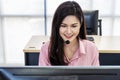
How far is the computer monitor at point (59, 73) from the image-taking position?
61 cm

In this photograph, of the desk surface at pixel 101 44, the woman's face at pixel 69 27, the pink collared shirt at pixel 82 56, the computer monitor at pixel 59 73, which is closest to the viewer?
the computer monitor at pixel 59 73

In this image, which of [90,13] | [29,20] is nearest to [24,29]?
[29,20]

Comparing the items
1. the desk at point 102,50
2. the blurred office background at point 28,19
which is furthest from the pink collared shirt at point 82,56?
the blurred office background at point 28,19

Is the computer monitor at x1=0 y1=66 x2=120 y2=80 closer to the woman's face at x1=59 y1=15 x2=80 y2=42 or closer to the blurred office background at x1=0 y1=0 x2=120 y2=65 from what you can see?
the woman's face at x1=59 y1=15 x2=80 y2=42

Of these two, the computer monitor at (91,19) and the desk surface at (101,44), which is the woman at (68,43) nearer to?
the desk surface at (101,44)

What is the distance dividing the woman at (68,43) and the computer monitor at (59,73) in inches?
24.0

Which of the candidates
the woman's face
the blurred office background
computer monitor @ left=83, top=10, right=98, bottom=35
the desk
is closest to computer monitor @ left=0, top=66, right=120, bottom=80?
the woman's face

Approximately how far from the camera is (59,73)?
1.99ft

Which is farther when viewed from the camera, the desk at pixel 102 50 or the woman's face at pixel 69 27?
the desk at pixel 102 50

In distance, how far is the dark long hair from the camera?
1.23 m

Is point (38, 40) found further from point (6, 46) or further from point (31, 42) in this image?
point (6, 46)

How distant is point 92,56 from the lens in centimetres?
138

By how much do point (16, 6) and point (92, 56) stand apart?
2283 mm

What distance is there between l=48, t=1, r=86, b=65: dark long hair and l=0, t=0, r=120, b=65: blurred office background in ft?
6.76
